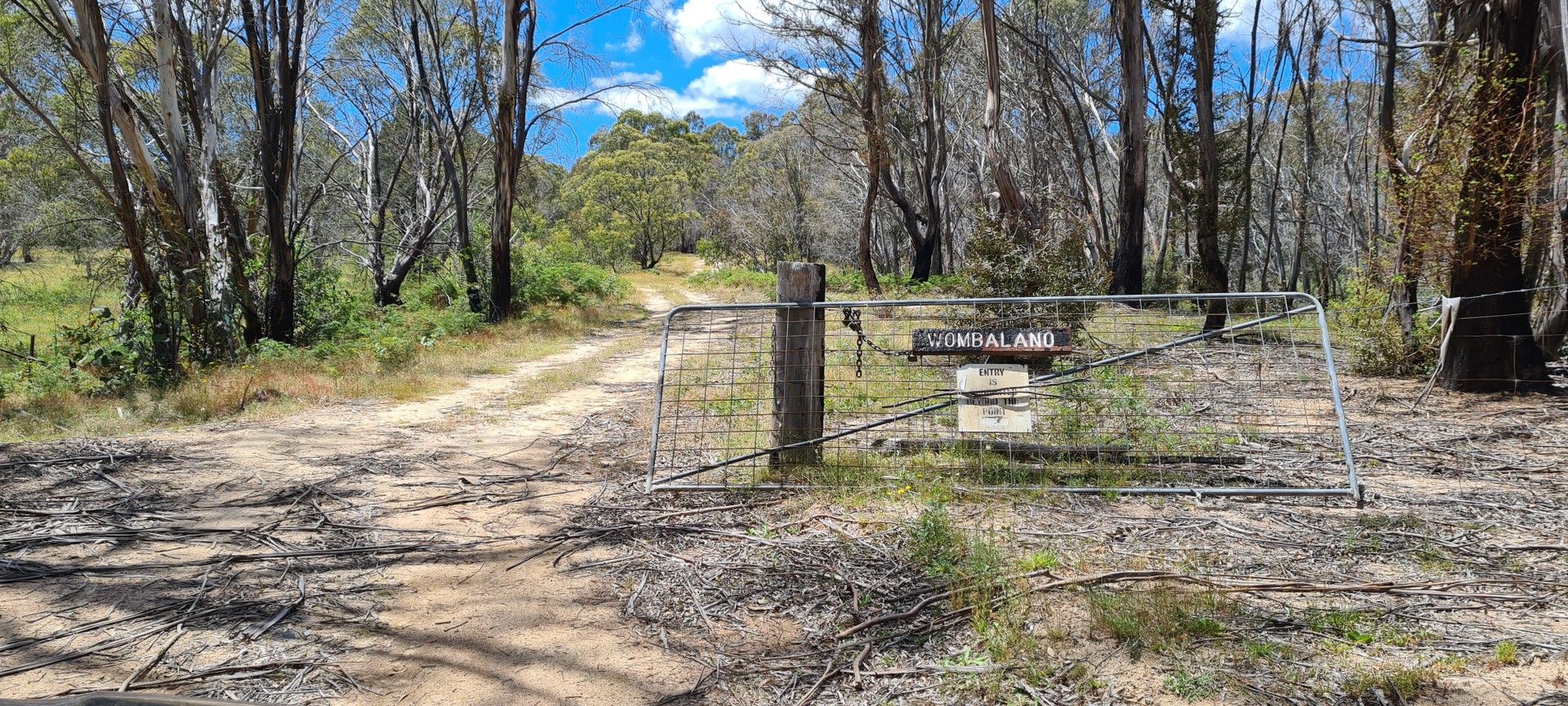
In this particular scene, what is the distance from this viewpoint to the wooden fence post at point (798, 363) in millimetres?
5094

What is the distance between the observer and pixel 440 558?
13.4 feet

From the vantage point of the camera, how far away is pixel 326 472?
5.48 m

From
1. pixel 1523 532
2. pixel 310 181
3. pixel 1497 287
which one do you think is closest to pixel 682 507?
pixel 1523 532

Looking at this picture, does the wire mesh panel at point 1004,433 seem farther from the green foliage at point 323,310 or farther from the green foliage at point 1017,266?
the green foliage at point 323,310

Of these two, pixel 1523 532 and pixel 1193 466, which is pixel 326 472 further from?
pixel 1523 532

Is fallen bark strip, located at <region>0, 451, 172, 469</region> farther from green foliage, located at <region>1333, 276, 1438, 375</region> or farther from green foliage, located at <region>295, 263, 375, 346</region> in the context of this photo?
green foliage, located at <region>1333, 276, 1438, 375</region>

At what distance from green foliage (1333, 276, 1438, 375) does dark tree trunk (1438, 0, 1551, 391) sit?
91cm

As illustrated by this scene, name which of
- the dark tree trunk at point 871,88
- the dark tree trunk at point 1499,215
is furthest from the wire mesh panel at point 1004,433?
the dark tree trunk at point 871,88

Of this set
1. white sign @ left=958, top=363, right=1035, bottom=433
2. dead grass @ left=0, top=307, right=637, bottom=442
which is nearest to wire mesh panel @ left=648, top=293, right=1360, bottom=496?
white sign @ left=958, top=363, right=1035, bottom=433

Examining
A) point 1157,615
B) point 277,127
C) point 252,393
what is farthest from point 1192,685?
point 277,127

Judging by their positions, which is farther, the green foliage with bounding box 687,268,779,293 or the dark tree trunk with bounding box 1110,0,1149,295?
the green foliage with bounding box 687,268,779,293

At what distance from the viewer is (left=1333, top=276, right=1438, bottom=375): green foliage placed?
856 centimetres

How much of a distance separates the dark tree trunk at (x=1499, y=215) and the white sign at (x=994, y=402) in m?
5.52

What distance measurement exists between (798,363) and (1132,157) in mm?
11721
